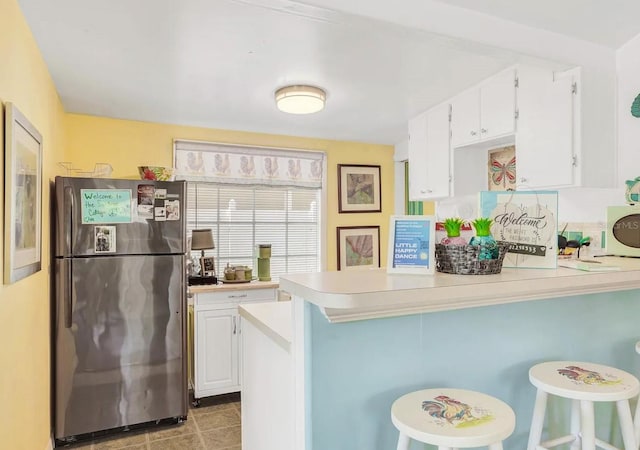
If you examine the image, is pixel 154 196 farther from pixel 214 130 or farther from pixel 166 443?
pixel 166 443

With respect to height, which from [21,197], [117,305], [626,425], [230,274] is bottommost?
[626,425]

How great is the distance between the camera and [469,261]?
55.6 inches

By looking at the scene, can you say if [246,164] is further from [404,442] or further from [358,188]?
[404,442]

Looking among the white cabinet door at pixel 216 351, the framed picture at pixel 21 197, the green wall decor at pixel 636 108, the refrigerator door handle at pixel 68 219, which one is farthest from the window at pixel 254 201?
the green wall decor at pixel 636 108

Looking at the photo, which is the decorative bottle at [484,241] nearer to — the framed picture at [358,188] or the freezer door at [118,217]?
the freezer door at [118,217]

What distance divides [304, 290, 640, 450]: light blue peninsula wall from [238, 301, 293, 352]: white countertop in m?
0.19

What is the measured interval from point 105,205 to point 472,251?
93.5 inches

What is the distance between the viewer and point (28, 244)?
1.97 metres

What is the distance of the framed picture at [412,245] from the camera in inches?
53.6

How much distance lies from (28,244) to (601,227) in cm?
319

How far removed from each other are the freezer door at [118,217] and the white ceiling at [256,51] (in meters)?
0.68

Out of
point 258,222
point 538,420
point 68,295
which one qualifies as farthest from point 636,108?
point 68,295

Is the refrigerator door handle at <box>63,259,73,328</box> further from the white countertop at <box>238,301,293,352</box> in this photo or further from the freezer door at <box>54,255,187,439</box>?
the white countertop at <box>238,301,293,352</box>

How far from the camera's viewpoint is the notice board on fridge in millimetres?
1574
